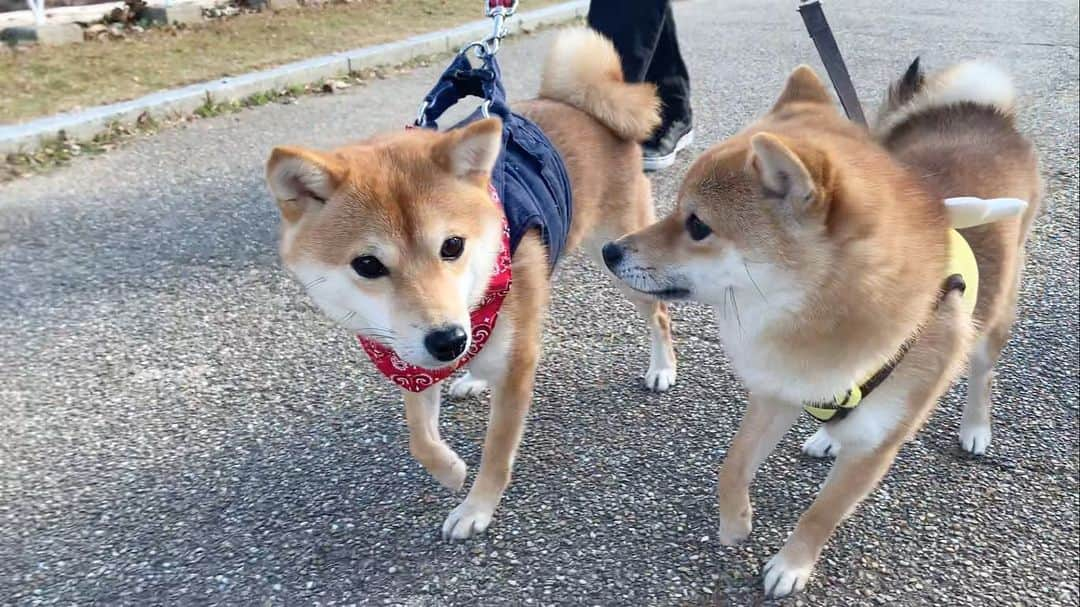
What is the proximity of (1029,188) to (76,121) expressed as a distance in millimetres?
4852

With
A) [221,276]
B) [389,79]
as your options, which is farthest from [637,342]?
[389,79]

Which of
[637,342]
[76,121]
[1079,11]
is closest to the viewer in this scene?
[637,342]

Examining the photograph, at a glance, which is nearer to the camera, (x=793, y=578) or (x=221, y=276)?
(x=793, y=578)

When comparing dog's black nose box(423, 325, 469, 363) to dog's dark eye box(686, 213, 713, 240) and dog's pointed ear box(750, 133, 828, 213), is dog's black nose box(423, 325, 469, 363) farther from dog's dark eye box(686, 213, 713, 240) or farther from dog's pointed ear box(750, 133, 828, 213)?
dog's pointed ear box(750, 133, 828, 213)

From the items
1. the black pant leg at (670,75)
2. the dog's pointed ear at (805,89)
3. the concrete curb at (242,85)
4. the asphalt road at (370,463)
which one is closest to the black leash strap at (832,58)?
the dog's pointed ear at (805,89)

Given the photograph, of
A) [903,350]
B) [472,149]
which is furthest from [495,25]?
[903,350]

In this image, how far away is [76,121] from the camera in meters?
4.87

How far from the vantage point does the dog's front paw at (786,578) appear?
205 cm

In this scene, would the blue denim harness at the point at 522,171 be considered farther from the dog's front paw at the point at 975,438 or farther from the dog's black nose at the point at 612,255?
the dog's front paw at the point at 975,438

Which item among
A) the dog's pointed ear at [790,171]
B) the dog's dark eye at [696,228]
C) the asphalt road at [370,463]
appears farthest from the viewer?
the asphalt road at [370,463]

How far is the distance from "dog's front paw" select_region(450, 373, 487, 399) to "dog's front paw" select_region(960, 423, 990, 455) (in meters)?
1.54

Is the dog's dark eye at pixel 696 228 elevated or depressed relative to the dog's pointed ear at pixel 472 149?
depressed

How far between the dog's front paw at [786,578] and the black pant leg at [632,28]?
241 cm

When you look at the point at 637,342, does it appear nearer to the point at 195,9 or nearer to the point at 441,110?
the point at 441,110
